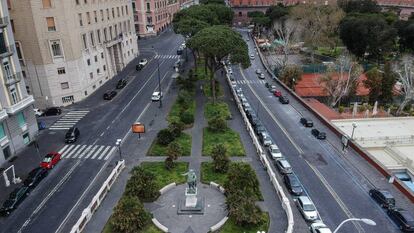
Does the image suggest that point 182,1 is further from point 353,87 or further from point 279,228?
point 279,228

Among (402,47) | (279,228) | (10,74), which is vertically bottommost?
(279,228)

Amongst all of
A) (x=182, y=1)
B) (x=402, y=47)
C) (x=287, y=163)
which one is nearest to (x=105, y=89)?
(x=287, y=163)

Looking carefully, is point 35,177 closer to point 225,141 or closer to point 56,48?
point 225,141

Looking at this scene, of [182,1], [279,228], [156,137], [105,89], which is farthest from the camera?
[182,1]

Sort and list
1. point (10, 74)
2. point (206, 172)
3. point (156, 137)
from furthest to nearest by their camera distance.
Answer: point (156, 137) → point (10, 74) → point (206, 172)

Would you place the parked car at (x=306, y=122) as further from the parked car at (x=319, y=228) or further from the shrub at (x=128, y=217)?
the shrub at (x=128, y=217)

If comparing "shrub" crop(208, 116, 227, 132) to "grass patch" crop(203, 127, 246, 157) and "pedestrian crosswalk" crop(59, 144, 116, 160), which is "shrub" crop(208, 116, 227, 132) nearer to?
"grass patch" crop(203, 127, 246, 157)

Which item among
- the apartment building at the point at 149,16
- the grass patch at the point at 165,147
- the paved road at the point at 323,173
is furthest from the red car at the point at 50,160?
the apartment building at the point at 149,16
